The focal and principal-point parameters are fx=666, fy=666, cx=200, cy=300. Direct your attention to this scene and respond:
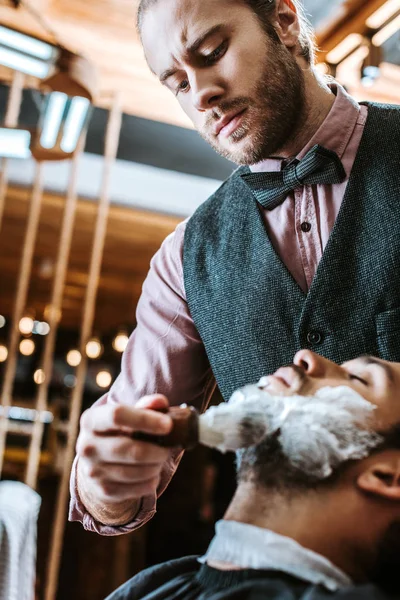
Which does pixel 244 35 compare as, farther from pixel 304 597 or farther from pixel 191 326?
pixel 304 597

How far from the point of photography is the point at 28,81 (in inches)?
181

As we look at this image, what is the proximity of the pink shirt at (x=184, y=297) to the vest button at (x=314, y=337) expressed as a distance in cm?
13

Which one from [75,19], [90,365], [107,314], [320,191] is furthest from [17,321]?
[90,365]

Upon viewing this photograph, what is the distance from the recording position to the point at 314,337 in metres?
1.44

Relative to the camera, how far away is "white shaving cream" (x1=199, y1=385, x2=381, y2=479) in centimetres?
114

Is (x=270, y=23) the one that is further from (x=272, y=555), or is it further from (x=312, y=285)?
(x=272, y=555)

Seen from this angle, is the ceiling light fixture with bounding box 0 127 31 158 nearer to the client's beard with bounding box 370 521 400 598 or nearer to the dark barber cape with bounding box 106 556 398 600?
the dark barber cape with bounding box 106 556 398 600

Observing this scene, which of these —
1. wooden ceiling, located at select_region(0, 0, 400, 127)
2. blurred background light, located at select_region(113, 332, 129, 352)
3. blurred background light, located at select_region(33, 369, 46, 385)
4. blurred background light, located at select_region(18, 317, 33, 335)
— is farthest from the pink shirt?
blurred background light, located at select_region(18, 317, 33, 335)

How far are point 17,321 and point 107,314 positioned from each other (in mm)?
4630

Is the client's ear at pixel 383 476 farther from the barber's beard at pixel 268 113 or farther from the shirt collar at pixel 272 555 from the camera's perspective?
the barber's beard at pixel 268 113

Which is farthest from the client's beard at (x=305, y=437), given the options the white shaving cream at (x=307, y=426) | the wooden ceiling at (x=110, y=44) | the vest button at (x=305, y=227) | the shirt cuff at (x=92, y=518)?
the wooden ceiling at (x=110, y=44)

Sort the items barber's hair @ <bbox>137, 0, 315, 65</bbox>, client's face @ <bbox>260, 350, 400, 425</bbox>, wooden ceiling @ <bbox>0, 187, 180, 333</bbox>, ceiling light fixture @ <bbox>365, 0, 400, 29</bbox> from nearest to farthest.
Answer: client's face @ <bbox>260, 350, 400, 425</bbox> < barber's hair @ <bbox>137, 0, 315, 65</bbox> < ceiling light fixture @ <bbox>365, 0, 400, 29</bbox> < wooden ceiling @ <bbox>0, 187, 180, 333</bbox>

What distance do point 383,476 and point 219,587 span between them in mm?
341

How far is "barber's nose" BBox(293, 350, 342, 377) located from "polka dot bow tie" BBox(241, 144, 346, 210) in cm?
48
